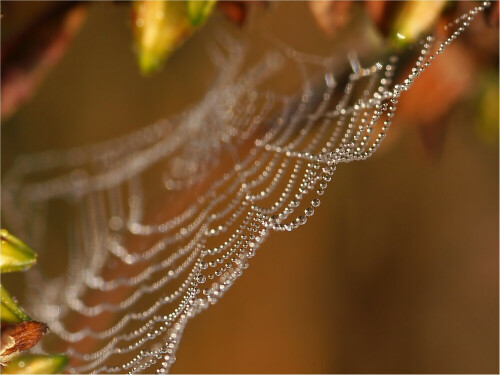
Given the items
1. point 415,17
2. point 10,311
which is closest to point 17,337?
point 10,311

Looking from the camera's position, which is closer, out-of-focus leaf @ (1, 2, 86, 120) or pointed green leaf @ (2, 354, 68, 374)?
pointed green leaf @ (2, 354, 68, 374)

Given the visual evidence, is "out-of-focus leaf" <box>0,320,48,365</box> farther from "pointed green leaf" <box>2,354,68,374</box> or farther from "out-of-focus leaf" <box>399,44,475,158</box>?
"out-of-focus leaf" <box>399,44,475,158</box>

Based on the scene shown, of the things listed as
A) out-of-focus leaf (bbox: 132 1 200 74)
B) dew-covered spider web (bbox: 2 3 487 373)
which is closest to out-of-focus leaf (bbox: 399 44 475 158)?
dew-covered spider web (bbox: 2 3 487 373)

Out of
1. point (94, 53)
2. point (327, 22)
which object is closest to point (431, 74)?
point (327, 22)

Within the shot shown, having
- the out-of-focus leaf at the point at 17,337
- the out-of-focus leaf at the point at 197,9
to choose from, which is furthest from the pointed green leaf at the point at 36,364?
the out-of-focus leaf at the point at 197,9

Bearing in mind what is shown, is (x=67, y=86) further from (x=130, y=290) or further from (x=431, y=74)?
(x=431, y=74)

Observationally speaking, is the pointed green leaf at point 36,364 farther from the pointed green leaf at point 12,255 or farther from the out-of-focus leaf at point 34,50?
the out-of-focus leaf at point 34,50
